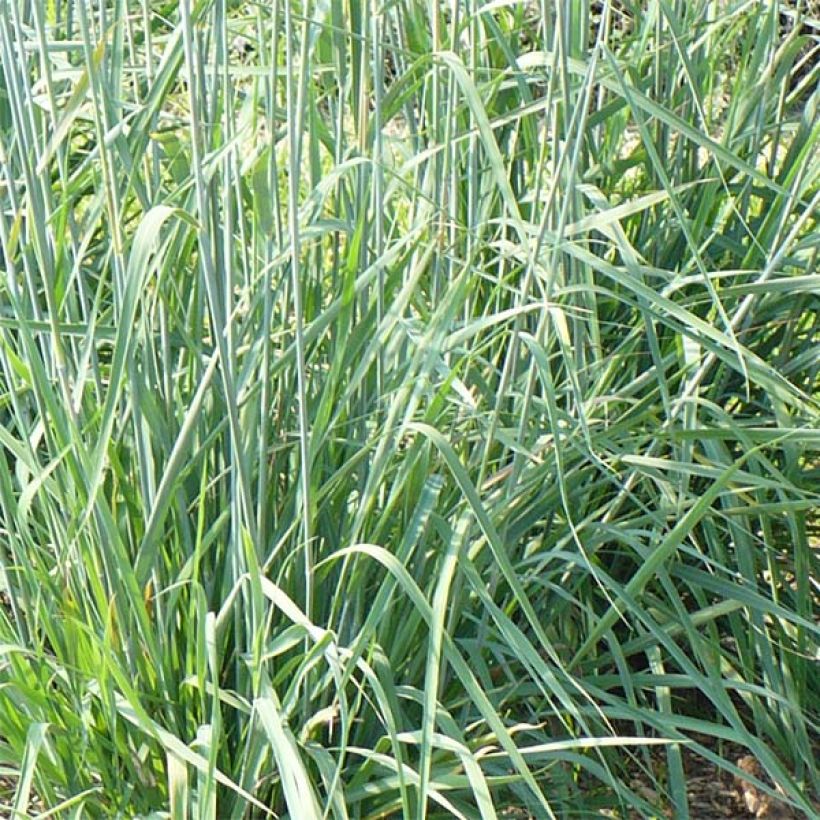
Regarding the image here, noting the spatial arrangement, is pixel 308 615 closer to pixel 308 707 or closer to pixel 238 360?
pixel 308 707

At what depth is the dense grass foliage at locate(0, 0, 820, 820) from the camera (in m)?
1.13

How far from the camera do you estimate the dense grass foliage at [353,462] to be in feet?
3.71

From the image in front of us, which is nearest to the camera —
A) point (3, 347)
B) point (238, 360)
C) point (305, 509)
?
point (305, 509)

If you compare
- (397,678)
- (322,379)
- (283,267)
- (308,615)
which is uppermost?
(283,267)

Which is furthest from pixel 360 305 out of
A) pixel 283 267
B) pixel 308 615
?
pixel 308 615

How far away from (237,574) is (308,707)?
138 millimetres

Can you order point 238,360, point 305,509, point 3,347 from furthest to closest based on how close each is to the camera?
point 238,360
point 3,347
point 305,509

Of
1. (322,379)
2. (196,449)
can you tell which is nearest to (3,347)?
(196,449)

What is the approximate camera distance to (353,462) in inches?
47.4

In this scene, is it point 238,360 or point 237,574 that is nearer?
point 237,574

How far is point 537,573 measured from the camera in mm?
1429

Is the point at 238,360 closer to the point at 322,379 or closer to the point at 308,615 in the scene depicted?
the point at 322,379

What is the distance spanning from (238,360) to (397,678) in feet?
1.16

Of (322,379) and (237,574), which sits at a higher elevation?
(322,379)
